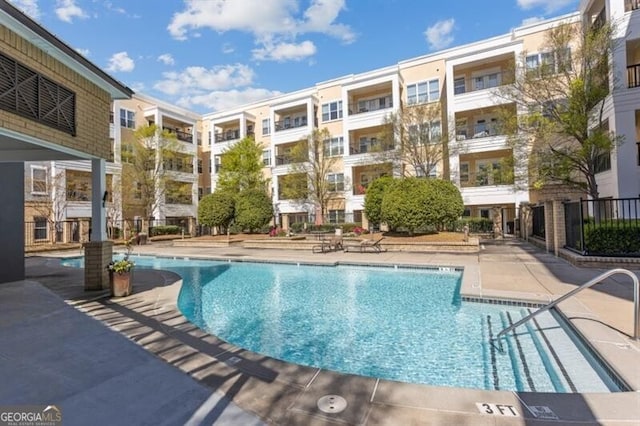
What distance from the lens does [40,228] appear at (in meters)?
24.3

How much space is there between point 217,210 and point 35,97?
1841 cm

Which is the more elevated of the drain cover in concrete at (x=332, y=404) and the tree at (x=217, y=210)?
the tree at (x=217, y=210)

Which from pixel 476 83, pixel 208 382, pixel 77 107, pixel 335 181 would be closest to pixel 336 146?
pixel 335 181

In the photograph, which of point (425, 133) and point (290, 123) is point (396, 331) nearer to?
point (425, 133)

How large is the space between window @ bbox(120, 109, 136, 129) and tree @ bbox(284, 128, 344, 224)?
1627cm

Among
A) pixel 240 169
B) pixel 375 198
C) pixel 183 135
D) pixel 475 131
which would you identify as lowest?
pixel 375 198

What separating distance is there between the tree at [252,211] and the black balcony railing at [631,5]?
22.2 metres

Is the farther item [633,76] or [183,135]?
[183,135]

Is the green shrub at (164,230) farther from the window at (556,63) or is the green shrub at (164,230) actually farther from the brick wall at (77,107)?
the window at (556,63)

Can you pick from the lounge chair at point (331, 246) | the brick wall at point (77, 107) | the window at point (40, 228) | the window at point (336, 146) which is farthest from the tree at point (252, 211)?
the brick wall at point (77, 107)

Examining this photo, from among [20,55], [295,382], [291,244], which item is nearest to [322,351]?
[295,382]

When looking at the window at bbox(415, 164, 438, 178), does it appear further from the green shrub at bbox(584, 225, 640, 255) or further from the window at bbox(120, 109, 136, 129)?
the window at bbox(120, 109, 136, 129)

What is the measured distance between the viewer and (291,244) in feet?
65.4

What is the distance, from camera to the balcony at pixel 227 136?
126 feet
